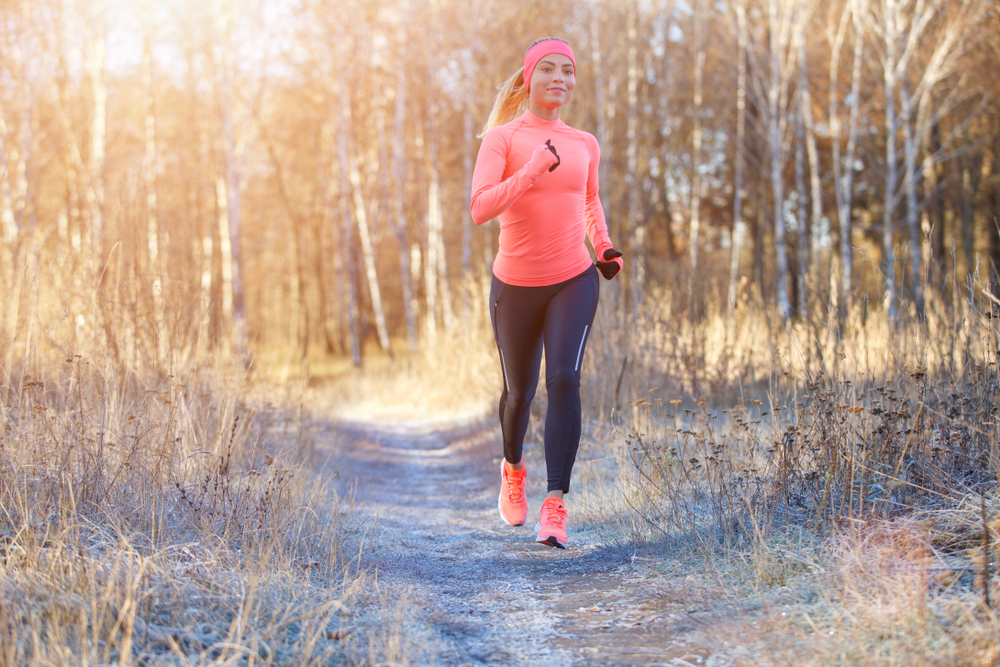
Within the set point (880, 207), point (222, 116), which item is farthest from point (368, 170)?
point (880, 207)

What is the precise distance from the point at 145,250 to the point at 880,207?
682 inches

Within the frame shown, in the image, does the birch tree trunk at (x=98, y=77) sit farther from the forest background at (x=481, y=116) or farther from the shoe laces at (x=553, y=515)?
the shoe laces at (x=553, y=515)

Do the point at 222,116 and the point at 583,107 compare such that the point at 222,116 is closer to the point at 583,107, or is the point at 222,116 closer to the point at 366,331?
the point at 583,107

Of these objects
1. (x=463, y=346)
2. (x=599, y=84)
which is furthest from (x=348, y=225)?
(x=463, y=346)

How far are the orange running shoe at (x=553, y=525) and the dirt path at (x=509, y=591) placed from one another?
0.10 metres

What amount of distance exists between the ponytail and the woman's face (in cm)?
24

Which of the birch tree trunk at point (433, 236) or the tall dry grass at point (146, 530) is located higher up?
the birch tree trunk at point (433, 236)

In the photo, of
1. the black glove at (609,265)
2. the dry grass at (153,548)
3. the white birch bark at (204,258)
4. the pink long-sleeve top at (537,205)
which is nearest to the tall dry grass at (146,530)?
the dry grass at (153,548)

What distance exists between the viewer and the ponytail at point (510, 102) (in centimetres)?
359

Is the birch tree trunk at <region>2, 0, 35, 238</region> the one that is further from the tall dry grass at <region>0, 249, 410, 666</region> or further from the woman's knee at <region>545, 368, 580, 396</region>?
the woman's knee at <region>545, 368, 580, 396</region>

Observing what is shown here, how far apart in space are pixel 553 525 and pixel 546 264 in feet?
3.72

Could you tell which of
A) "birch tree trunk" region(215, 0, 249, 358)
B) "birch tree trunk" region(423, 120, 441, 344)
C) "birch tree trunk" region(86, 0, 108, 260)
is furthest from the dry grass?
"birch tree trunk" region(86, 0, 108, 260)

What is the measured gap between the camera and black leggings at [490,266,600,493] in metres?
3.18

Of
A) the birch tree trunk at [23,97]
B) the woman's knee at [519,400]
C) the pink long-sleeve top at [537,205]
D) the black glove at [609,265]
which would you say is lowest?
the woman's knee at [519,400]
